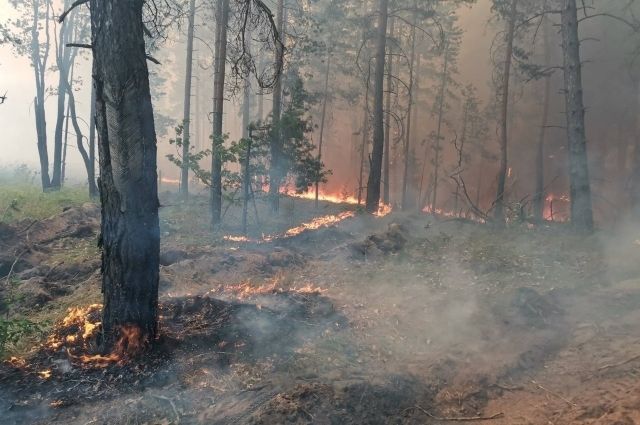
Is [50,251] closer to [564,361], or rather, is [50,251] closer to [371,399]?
[371,399]

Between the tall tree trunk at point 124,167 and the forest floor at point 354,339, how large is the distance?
721mm

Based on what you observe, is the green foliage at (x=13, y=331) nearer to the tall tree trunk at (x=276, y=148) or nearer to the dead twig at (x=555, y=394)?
the dead twig at (x=555, y=394)

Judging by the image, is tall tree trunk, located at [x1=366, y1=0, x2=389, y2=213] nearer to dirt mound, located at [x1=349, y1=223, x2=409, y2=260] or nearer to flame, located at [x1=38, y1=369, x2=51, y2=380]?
dirt mound, located at [x1=349, y1=223, x2=409, y2=260]

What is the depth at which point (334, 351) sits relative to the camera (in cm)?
589

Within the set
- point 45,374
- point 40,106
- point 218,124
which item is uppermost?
point 40,106

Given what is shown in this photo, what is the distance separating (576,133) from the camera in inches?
419

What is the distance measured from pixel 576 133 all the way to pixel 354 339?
329 inches

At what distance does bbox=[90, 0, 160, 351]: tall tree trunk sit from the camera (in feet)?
16.4

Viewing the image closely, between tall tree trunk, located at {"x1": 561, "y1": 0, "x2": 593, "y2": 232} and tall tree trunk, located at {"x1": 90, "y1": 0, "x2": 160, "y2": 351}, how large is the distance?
10.1 metres

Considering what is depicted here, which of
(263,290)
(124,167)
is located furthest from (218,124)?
(124,167)

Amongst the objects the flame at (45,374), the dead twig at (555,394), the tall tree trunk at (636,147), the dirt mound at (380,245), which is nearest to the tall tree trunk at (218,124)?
the dirt mound at (380,245)

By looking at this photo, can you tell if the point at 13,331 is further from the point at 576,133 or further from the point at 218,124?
the point at 576,133

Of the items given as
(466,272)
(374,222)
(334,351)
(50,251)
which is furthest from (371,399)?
(374,222)


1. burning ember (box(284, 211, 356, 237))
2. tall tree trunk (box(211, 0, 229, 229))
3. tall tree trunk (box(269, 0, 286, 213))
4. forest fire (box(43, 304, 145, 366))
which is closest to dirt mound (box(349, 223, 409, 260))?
burning ember (box(284, 211, 356, 237))
